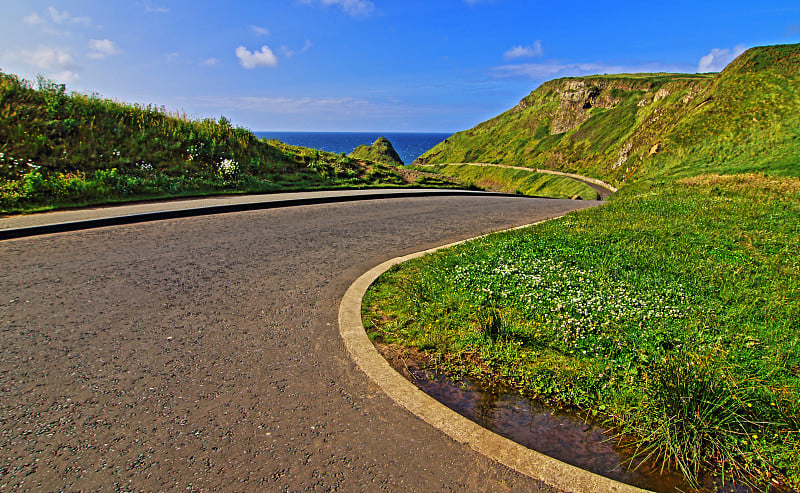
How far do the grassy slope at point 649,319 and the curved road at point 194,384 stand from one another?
3.51 feet

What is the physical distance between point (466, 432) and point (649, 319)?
8.71ft

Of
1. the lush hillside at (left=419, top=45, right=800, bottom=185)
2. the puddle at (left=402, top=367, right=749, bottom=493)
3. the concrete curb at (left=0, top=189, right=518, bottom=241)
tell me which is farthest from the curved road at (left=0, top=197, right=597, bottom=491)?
the lush hillside at (left=419, top=45, right=800, bottom=185)

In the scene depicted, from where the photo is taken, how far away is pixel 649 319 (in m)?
4.54

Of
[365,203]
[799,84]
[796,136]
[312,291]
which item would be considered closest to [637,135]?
[799,84]

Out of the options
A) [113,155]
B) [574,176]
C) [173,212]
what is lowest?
[574,176]

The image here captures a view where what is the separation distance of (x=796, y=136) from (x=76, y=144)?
29.9 m

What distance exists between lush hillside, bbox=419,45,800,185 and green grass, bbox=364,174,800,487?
1429 cm

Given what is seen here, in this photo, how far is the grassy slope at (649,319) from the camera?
304 centimetres

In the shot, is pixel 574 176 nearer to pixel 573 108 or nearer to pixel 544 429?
pixel 573 108

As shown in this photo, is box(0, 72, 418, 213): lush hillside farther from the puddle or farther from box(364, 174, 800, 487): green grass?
the puddle

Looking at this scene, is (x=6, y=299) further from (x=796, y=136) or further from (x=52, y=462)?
(x=796, y=136)

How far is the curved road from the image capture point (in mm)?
2670

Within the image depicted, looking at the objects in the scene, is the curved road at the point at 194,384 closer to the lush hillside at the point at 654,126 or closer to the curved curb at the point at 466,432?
the curved curb at the point at 466,432

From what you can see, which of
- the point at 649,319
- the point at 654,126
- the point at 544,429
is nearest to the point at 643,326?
the point at 649,319
